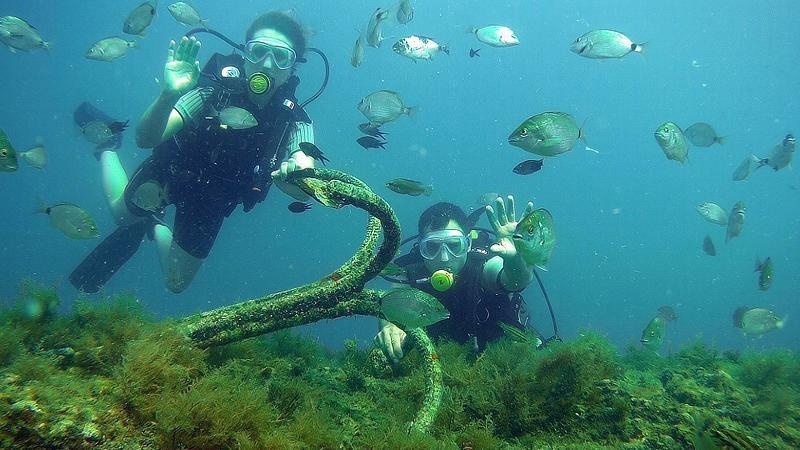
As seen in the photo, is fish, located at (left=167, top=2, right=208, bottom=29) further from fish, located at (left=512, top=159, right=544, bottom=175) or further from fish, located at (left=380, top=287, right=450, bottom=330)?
fish, located at (left=380, top=287, right=450, bottom=330)

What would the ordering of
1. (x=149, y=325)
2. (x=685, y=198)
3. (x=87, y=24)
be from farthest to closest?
(x=685, y=198) → (x=87, y=24) → (x=149, y=325)

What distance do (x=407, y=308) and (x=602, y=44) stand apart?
5.60 m

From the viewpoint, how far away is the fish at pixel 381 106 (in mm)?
6879

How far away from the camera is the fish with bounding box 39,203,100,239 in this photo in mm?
6359

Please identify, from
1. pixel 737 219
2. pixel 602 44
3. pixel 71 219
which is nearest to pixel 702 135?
pixel 737 219

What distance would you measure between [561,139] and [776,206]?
161065mm

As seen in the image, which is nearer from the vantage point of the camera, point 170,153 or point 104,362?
point 104,362

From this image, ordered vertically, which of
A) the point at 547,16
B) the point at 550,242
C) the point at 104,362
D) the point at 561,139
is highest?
the point at 547,16

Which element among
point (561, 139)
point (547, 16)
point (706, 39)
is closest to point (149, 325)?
→ point (561, 139)

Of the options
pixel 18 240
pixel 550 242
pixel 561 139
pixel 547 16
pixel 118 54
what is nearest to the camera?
pixel 550 242

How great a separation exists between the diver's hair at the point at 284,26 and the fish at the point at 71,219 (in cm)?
440

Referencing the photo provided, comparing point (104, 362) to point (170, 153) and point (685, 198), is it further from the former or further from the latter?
point (685, 198)

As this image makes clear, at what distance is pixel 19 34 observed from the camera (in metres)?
7.59

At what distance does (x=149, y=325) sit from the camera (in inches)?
122
